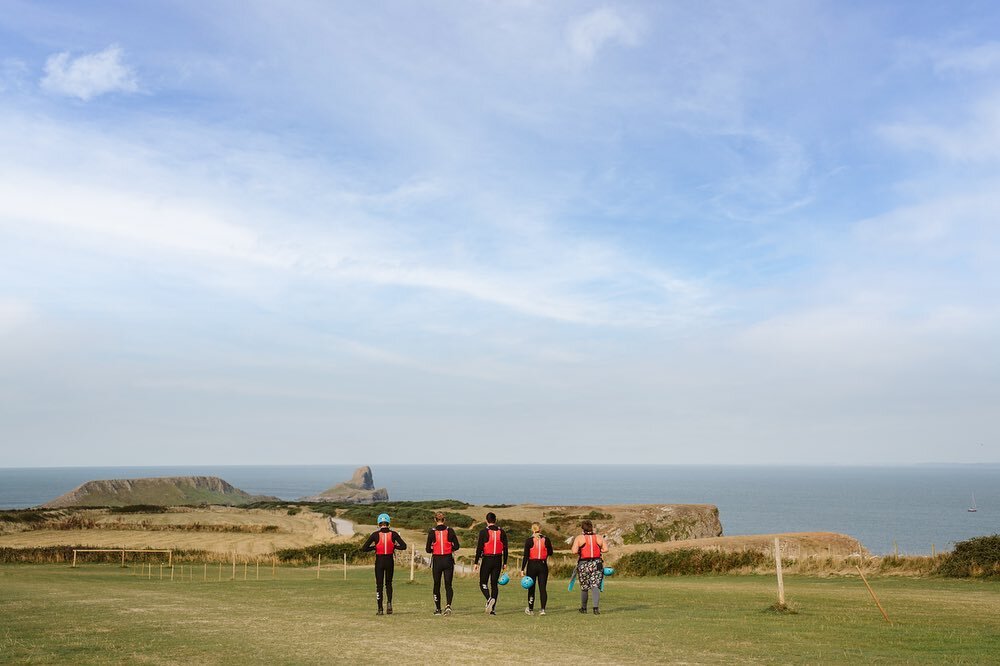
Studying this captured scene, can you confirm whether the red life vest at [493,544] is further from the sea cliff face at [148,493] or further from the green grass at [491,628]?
the sea cliff face at [148,493]

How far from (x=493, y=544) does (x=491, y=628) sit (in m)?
2.64

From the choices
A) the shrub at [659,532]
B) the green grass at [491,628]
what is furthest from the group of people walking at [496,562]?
the shrub at [659,532]

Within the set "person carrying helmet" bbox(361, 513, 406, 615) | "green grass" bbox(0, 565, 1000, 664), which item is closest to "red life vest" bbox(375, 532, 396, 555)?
"person carrying helmet" bbox(361, 513, 406, 615)

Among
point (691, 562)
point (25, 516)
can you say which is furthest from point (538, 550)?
point (25, 516)

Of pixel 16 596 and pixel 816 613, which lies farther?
pixel 16 596

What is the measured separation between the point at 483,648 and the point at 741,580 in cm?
2465

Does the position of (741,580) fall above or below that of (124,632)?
below

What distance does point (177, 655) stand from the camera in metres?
12.0

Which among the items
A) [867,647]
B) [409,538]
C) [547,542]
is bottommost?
[409,538]

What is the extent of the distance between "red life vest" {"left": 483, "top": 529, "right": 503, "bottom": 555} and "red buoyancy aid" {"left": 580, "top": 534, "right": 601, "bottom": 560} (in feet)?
6.15

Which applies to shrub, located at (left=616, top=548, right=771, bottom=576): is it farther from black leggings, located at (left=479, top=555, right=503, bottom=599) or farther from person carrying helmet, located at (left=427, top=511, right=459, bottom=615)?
person carrying helmet, located at (left=427, top=511, right=459, bottom=615)

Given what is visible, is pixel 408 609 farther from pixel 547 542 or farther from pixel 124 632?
pixel 124 632

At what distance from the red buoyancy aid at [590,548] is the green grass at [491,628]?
51.2 inches

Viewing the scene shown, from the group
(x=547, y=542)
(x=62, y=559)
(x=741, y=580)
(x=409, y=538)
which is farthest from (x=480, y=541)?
(x=409, y=538)
